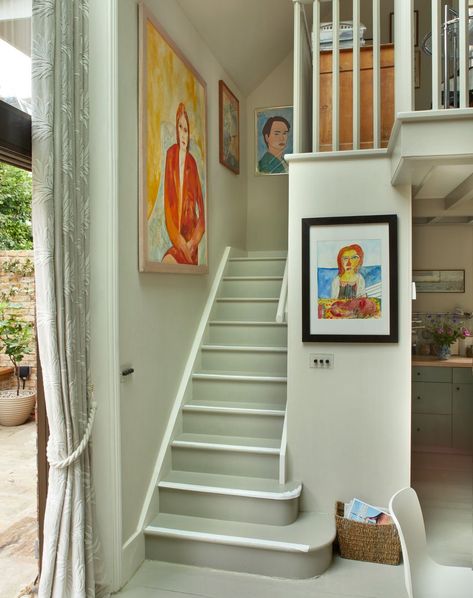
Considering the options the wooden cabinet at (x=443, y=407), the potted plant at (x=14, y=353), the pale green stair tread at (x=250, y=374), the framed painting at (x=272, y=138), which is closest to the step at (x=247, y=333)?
the pale green stair tread at (x=250, y=374)

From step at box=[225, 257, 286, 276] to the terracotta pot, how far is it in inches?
89.2

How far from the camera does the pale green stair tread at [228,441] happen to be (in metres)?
3.28

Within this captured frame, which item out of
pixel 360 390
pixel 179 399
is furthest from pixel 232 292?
pixel 360 390

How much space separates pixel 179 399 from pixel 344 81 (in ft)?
7.96

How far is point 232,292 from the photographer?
4598mm

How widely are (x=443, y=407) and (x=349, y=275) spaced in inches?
90.8

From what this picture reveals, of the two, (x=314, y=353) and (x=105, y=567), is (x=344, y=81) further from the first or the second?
(x=105, y=567)

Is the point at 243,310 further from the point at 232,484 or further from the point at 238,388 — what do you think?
the point at 232,484

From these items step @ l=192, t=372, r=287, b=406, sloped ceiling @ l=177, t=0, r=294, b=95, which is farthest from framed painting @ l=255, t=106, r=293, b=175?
step @ l=192, t=372, r=287, b=406

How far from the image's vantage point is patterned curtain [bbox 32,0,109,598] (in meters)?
2.11

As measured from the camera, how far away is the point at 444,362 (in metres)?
4.61

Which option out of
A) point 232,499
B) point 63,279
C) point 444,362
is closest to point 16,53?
point 63,279

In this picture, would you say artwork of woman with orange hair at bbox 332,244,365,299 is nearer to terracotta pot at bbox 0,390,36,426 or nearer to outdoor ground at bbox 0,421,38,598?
outdoor ground at bbox 0,421,38,598

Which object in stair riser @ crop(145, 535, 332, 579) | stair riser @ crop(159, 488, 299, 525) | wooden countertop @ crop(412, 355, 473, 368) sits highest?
wooden countertop @ crop(412, 355, 473, 368)
